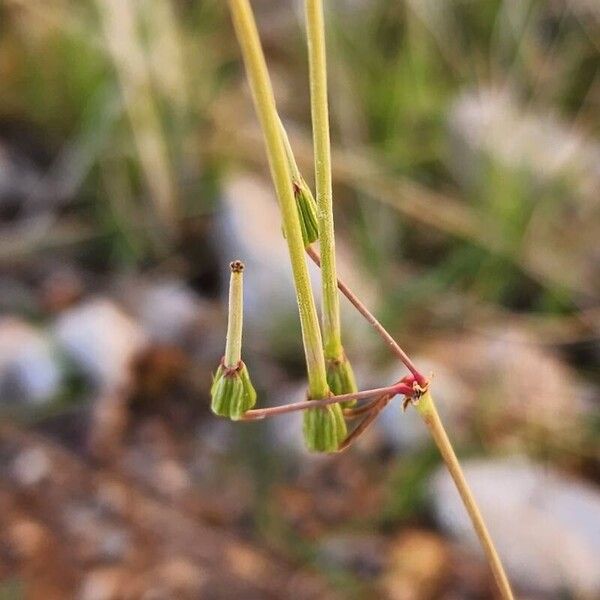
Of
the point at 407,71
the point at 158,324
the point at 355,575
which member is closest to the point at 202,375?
the point at 158,324

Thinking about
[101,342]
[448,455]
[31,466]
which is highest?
[101,342]

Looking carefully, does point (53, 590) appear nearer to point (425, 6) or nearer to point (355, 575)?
point (355, 575)

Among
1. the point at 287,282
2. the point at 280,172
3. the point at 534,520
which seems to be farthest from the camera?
the point at 287,282

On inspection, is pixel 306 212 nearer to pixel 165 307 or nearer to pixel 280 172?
pixel 280 172

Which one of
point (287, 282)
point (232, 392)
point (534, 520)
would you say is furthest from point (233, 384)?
point (287, 282)

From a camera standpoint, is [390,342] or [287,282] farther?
[287,282]

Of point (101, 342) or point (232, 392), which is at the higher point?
point (101, 342)
